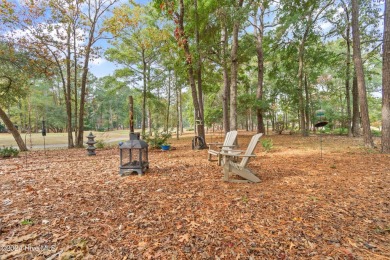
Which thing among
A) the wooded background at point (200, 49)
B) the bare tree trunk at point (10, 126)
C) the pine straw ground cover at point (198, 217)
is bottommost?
the pine straw ground cover at point (198, 217)

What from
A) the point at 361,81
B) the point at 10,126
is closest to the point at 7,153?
the point at 10,126

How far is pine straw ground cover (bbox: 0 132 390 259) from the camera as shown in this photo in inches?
76.1

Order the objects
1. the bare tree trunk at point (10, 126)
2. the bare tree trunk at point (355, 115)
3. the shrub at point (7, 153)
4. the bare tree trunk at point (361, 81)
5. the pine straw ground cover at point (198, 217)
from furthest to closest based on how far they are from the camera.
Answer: the bare tree trunk at point (355, 115), the bare tree trunk at point (10, 126), the shrub at point (7, 153), the bare tree trunk at point (361, 81), the pine straw ground cover at point (198, 217)

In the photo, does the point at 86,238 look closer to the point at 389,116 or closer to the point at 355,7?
the point at 389,116

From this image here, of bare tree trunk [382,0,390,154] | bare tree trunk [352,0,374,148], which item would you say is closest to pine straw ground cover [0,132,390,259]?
bare tree trunk [382,0,390,154]

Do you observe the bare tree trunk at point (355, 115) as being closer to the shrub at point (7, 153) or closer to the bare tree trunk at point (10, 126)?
the shrub at point (7, 153)

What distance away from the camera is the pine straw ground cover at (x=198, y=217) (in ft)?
6.34

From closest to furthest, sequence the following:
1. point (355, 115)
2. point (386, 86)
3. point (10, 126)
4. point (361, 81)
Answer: point (386, 86), point (361, 81), point (10, 126), point (355, 115)

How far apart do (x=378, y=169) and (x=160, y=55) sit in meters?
17.0

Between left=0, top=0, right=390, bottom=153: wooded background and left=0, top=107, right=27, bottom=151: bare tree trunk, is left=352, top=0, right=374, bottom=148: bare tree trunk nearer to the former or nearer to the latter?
left=0, top=0, right=390, bottom=153: wooded background

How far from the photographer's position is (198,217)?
257cm

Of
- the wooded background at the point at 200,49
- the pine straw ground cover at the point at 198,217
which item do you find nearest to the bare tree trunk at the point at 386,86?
the wooded background at the point at 200,49

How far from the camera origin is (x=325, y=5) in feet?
41.7

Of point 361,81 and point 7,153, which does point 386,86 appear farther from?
point 7,153
